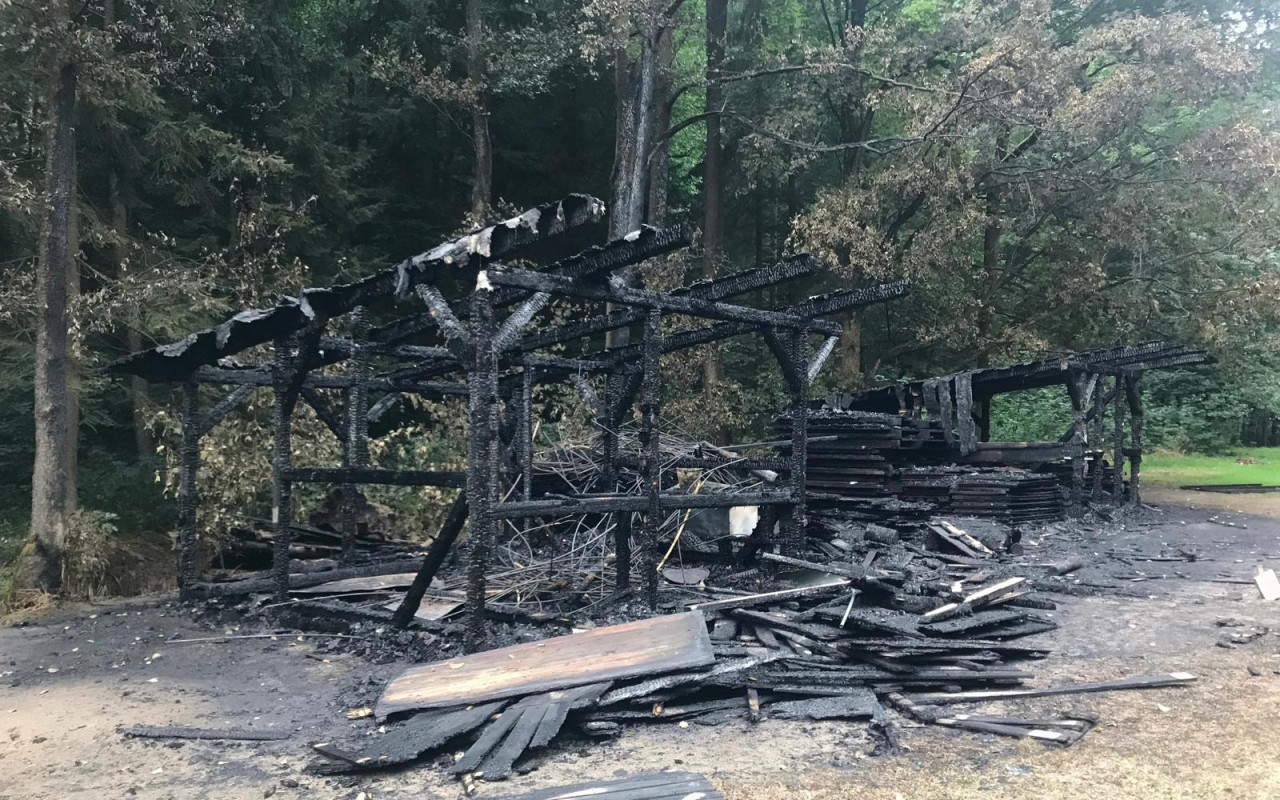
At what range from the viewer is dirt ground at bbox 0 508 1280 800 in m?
4.94

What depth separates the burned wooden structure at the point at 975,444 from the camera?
14.9 meters

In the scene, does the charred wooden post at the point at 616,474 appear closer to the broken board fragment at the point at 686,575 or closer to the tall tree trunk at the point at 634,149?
the broken board fragment at the point at 686,575

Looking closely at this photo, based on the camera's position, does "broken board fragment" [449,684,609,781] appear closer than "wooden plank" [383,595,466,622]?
Yes

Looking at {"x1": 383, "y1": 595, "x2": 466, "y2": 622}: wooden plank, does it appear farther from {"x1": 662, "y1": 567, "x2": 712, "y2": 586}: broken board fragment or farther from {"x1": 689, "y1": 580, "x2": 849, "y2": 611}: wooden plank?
{"x1": 662, "y1": 567, "x2": 712, "y2": 586}: broken board fragment

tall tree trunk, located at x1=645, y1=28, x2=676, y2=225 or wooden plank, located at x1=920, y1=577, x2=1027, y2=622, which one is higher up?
tall tree trunk, located at x1=645, y1=28, x2=676, y2=225

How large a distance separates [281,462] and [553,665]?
437cm

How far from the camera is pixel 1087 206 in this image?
20.7m

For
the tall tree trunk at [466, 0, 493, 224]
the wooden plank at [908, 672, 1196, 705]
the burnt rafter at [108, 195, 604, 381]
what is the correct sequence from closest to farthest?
1. the wooden plank at [908, 672, 1196, 705]
2. the burnt rafter at [108, 195, 604, 381]
3. the tall tree trunk at [466, 0, 493, 224]

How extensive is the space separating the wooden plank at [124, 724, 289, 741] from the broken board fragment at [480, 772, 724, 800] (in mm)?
1928

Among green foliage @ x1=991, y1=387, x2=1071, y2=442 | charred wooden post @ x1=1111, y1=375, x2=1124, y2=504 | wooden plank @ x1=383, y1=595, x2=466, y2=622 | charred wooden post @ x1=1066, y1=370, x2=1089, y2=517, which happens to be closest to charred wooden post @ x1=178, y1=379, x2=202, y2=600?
wooden plank @ x1=383, y1=595, x2=466, y2=622

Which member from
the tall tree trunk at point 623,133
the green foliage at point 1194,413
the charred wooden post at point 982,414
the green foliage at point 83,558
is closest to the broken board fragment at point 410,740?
the green foliage at point 83,558

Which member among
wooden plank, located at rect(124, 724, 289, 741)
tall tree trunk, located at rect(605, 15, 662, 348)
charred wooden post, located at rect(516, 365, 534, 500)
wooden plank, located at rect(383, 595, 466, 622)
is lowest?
wooden plank, located at rect(124, 724, 289, 741)

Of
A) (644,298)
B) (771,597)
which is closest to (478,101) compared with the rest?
(644,298)

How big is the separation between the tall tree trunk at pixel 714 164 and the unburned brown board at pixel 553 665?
13.8 m
